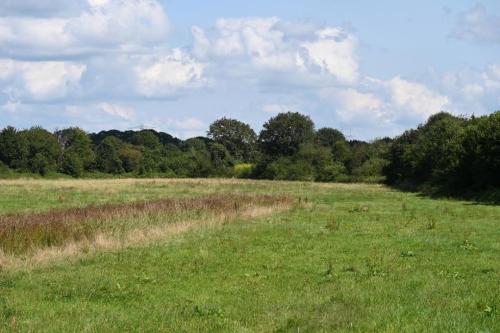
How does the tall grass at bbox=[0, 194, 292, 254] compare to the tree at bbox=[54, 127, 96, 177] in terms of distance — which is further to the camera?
the tree at bbox=[54, 127, 96, 177]

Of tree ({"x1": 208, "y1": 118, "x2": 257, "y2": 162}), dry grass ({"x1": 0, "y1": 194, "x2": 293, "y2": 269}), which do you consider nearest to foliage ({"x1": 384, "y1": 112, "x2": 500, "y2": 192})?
dry grass ({"x1": 0, "y1": 194, "x2": 293, "y2": 269})

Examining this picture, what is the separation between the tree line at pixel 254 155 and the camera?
7538cm

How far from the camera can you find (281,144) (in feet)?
401

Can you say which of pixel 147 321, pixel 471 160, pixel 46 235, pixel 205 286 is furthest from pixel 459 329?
pixel 471 160

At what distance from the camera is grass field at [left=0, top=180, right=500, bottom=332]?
9234mm

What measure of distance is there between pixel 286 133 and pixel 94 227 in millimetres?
102239

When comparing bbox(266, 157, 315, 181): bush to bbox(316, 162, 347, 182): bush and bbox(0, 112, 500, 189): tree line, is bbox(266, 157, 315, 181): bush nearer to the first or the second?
bbox(0, 112, 500, 189): tree line

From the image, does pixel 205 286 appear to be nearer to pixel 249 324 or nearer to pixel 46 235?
pixel 249 324

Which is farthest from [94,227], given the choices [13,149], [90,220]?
[13,149]

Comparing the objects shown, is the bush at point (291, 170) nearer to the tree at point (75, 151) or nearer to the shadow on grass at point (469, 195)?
the tree at point (75, 151)

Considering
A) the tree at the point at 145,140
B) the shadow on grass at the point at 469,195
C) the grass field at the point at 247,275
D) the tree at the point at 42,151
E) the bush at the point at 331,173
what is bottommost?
the grass field at the point at 247,275

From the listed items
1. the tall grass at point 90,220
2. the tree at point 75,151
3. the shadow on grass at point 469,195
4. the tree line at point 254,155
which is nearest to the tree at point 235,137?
the tree line at point 254,155

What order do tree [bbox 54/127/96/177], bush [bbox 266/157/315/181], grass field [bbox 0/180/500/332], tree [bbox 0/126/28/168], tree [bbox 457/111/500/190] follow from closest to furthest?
1. grass field [bbox 0/180/500/332]
2. tree [bbox 457/111/500/190]
3. bush [bbox 266/157/315/181]
4. tree [bbox 0/126/28/168]
5. tree [bbox 54/127/96/177]

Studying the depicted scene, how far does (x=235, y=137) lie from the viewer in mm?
133625
